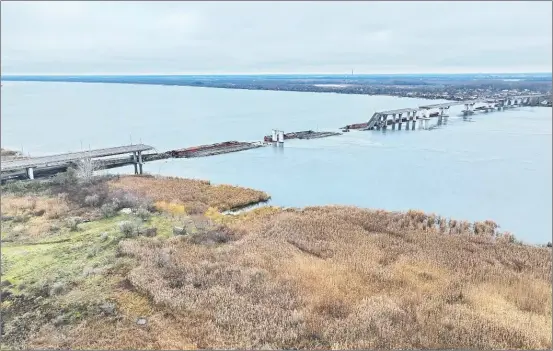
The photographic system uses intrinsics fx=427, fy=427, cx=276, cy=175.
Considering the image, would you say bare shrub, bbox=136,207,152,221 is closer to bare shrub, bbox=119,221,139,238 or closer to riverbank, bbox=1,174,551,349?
riverbank, bbox=1,174,551,349

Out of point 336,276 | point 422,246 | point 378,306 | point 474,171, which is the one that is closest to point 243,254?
point 336,276

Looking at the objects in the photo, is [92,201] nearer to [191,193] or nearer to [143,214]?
[143,214]

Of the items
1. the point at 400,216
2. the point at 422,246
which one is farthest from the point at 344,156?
the point at 422,246

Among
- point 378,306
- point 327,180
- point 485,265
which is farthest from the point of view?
point 327,180

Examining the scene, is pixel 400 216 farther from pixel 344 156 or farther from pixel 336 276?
pixel 344 156

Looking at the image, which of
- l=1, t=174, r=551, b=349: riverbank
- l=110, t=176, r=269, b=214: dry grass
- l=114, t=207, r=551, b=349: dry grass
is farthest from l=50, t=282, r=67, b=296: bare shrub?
l=110, t=176, r=269, b=214: dry grass

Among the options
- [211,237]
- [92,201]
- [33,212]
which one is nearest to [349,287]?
[211,237]

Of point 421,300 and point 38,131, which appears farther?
point 38,131

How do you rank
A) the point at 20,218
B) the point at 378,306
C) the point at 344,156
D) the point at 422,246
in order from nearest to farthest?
1. the point at 378,306
2. the point at 422,246
3. the point at 20,218
4. the point at 344,156
